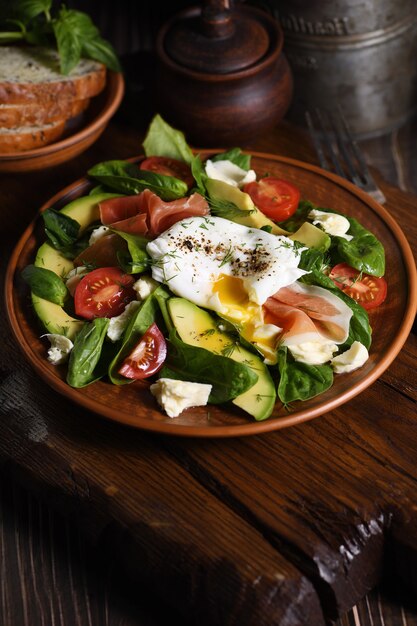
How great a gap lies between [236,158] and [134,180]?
19.6 inches

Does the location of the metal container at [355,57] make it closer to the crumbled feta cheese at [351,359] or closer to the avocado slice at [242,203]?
the avocado slice at [242,203]

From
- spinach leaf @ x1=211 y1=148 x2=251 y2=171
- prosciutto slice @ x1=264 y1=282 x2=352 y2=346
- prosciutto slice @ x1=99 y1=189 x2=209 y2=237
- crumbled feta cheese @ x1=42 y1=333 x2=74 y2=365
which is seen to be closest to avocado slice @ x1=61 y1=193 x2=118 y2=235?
prosciutto slice @ x1=99 y1=189 x2=209 y2=237

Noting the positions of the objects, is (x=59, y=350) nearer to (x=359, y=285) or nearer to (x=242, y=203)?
(x=242, y=203)

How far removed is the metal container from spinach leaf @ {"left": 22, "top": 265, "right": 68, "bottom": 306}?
74.8 inches

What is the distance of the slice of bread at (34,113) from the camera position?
3498 mm

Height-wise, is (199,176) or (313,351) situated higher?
(199,176)

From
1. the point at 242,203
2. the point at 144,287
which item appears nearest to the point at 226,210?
the point at 242,203

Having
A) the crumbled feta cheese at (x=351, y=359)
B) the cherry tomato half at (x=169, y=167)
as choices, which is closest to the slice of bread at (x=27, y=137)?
the cherry tomato half at (x=169, y=167)

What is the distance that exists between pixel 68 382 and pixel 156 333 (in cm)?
32

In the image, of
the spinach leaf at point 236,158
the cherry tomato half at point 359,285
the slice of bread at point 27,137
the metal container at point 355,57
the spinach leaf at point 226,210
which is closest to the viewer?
the cherry tomato half at point 359,285

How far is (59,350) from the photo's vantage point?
2.71 metres

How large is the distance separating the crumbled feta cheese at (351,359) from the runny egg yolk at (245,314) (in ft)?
0.66

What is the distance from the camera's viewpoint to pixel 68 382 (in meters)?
2.64

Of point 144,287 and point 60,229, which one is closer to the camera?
point 144,287
